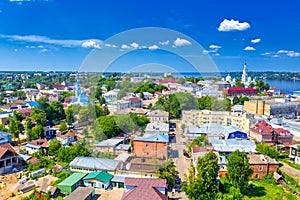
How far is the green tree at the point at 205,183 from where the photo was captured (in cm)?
458

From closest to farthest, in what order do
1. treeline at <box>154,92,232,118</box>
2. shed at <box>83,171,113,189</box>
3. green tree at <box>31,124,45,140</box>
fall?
shed at <box>83,171,113,189</box>
green tree at <box>31,124,45,140</box>
treeline at <box>154,92,232,118</box>

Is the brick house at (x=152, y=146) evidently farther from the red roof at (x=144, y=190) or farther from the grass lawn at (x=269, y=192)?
the grass lawn at (x=269, y=192)

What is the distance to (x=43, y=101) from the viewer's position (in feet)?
41.2

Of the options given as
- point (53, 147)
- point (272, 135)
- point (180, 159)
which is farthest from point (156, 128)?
point (272, 135)

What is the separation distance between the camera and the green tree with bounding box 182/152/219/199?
4582 millimetres

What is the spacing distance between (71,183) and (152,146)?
8.46 feet

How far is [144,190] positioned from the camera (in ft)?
14.6

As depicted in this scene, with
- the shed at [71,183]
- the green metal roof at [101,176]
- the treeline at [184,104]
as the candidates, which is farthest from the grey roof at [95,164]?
the treeline at [184,104]

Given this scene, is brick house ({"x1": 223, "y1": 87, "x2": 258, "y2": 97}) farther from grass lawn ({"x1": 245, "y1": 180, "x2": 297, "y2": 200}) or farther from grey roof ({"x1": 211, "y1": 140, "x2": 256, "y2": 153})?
grass lawn ({"x1": 245, "y1": 180, "x2": 297, "y2": 200})

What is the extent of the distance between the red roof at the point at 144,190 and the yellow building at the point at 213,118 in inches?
227

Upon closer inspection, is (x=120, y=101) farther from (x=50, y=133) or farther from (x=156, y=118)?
(x=50, y=133)

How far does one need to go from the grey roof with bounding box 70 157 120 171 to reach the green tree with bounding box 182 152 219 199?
7.39 ft

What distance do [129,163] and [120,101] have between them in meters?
7.22

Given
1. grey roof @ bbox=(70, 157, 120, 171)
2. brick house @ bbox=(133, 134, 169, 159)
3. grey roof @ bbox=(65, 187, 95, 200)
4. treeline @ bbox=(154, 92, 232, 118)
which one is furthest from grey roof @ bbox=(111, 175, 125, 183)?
treeline @ bbox=(154, 92, 232, 118)
